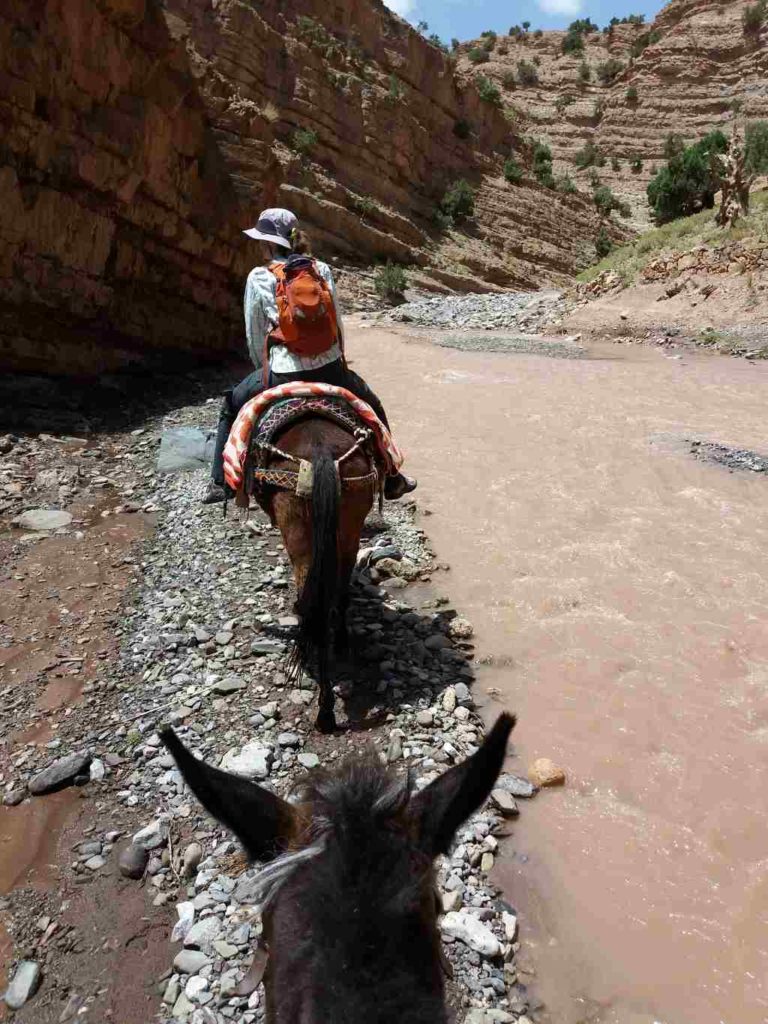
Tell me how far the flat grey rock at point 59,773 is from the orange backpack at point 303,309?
101 inches

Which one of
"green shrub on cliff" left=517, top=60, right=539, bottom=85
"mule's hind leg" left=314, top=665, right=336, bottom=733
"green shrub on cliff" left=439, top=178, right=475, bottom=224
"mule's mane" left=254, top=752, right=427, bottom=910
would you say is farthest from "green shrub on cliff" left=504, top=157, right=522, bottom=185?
"mule's mane" left=254, top=752, right=427, bottom=910

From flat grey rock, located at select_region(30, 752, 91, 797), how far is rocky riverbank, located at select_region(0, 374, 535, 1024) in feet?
0.04

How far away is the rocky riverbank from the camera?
2258 mm

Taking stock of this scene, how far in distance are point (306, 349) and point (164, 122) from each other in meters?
8.15

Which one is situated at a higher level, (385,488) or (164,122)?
(164,122)

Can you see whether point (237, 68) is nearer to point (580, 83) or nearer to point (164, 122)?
point (164, 122)

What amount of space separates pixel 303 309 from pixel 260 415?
681mm

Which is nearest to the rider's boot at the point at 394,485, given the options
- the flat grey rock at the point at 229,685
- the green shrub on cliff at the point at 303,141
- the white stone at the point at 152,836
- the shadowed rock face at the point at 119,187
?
the flat grey rock at the point at 229,685

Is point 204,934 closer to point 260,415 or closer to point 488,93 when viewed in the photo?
point 260,415

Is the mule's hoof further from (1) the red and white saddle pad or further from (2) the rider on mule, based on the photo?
(2) the rider on mule

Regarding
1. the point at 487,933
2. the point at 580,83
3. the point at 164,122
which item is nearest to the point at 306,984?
the point at 487,933

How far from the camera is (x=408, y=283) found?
92.6 feet

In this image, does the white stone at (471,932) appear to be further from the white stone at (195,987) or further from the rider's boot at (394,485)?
the rider's boot at (394,485)

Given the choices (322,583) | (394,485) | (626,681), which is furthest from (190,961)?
(626,681)
